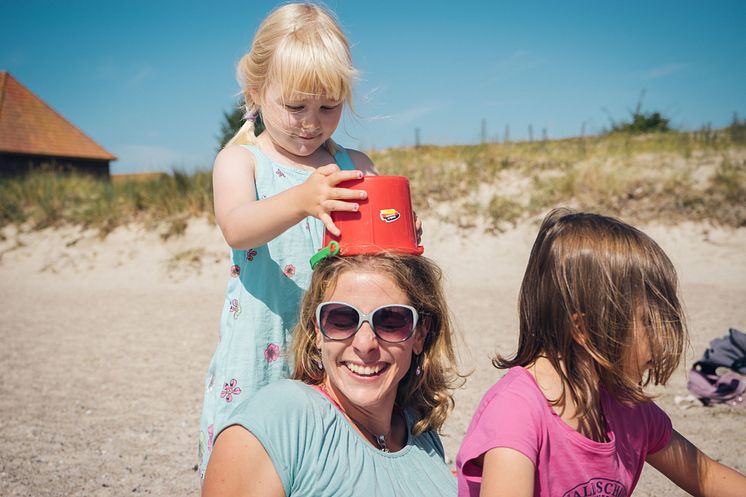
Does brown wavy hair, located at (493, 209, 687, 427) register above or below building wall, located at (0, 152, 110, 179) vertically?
below

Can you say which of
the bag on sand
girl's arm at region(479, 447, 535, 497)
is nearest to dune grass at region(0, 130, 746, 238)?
the bag on sand

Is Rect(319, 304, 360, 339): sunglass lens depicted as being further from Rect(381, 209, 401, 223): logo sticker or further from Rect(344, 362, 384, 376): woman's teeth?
Rect(381, 209, 401, 223): logo sticker

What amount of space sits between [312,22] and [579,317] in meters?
1.26

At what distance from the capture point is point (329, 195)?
5.26 ft

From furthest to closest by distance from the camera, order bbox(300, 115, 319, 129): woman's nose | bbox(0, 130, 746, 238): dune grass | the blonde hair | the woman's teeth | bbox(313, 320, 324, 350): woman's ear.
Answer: bbox(0, 130, 746, 238): dune grass < bbox(300, 115, 319, 129): woman's nose < the blonde hair < bbox(313, 320, 324, 350): woman's ear < the woman's teeth

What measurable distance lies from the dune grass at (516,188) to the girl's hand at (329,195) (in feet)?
33.6

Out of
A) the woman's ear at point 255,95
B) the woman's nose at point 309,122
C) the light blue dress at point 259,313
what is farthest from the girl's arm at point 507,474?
the woman's ear at point 255,95

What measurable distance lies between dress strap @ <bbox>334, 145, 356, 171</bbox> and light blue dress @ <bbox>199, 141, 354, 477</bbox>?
0.75 feet

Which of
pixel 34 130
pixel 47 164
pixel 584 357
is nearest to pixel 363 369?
pixel 584 357

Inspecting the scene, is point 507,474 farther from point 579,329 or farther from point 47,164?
point 47,164

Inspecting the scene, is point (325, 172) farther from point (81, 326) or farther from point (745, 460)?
point (81, 326)

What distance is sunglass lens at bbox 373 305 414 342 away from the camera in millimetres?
1672

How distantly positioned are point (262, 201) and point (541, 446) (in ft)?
3.29

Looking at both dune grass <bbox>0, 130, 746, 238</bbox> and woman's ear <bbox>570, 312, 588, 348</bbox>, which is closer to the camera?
woman's ear <bbox>570, 312, 588, 348</bbox>
